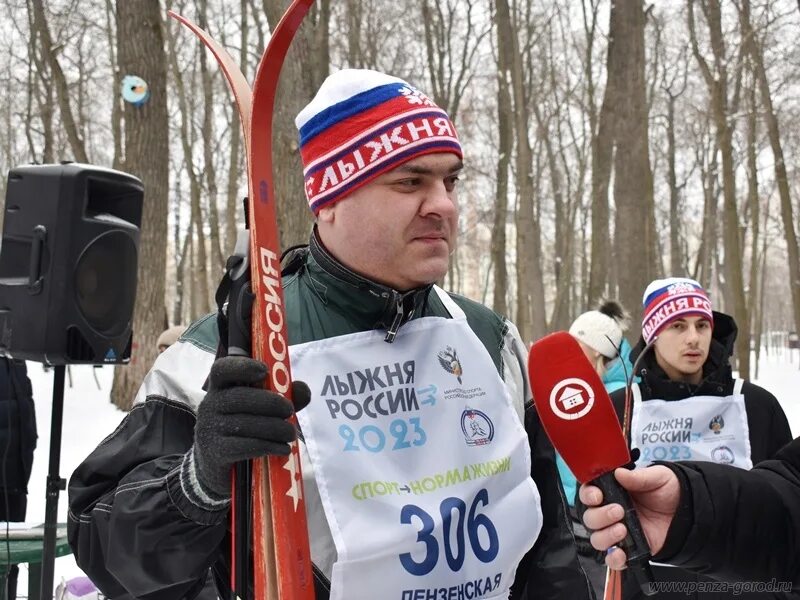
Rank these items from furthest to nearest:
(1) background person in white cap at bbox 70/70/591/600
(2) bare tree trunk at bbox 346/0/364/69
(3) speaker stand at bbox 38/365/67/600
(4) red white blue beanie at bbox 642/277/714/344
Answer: (2) bare tree trunk at bbox 346/0/364/69
(4) red white blue beanie at bbox 642/277/714/344
(3) speaker stand at bbox 38/365/67/600
(1) background person in white cap at bbox 70/70/591/600

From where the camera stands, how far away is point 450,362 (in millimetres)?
1922

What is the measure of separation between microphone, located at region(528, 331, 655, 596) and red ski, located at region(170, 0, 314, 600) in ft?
1.56

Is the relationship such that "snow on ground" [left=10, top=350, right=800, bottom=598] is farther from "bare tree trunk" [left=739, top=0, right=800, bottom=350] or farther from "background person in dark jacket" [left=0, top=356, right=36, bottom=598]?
"bare tree trunk" [left=739, top=0, right=800, bottom=350]

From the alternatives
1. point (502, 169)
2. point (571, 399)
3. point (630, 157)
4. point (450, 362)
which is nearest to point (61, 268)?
point (450, 362)

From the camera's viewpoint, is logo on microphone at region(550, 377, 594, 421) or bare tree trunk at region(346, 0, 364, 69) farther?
bare tree trunk at region(346, 0, 364, 69)

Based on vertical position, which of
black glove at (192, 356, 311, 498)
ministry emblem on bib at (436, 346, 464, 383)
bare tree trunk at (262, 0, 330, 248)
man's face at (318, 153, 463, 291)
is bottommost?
black glove at (192, 356, 311, 498)

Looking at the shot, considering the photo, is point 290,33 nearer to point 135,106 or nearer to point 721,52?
point 135,106

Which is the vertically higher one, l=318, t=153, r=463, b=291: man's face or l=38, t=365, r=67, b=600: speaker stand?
l=318, t=153, r=463, b=291: man's face

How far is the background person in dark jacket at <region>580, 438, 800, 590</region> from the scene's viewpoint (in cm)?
156

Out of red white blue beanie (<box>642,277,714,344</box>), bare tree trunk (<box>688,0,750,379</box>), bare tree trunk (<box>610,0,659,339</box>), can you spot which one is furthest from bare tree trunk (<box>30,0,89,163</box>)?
red white blue beanie (<box>642,277,714,344</box>)

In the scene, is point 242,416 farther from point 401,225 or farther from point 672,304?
point 672,304

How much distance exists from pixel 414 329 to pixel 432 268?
181 mm

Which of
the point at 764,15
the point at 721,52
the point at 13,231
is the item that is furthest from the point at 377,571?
the point at 764,15

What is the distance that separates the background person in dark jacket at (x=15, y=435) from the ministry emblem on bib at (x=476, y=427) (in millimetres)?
3325
